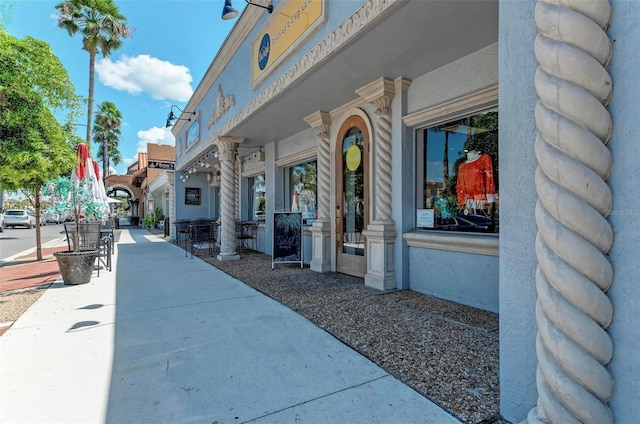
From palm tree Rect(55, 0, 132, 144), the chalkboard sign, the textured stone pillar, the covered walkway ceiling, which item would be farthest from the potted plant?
palm tree Rect(55, 0, 132, 144)

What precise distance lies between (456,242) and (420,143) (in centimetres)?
169

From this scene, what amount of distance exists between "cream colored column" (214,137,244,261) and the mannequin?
5.96 meters

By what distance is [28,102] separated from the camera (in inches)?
170

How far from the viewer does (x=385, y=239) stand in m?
5.02

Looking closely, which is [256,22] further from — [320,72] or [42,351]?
[42,351]

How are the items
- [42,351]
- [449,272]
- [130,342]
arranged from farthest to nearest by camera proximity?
[449,272] → [130,342] → [42,351]

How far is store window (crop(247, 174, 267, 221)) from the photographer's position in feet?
34.6

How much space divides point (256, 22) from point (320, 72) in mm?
3047

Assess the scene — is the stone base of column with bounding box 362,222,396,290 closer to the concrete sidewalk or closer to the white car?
the concrete sidewalk

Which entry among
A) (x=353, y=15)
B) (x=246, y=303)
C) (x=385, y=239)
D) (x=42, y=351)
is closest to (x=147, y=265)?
(x=246, y=303)

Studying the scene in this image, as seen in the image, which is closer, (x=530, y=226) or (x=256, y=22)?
(x=530, y=226)

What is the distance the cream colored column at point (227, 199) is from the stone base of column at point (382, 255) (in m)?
4.56

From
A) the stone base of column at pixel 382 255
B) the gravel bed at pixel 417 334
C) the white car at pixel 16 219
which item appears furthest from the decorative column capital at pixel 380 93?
the white car at pixel 16 219

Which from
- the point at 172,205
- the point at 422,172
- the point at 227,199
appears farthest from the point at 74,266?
the point at 172,205
